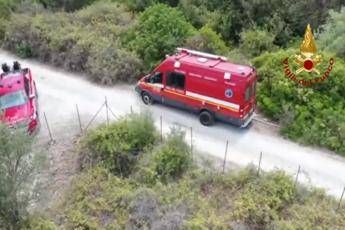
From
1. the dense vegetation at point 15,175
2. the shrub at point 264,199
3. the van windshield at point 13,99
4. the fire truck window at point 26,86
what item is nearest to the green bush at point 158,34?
the fire truck window at point 26,86

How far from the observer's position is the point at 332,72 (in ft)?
62.9

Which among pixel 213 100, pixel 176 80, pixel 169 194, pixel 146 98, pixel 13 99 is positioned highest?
pixel 176 80

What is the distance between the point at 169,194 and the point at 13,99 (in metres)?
7.58

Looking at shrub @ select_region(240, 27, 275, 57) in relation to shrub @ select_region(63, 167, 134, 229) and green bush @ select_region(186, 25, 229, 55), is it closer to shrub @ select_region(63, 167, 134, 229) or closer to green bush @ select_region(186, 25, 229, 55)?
green bush @ select_region(186, 25, 229, 55)

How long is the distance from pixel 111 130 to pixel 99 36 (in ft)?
23.3

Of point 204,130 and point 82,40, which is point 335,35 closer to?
point 204,130

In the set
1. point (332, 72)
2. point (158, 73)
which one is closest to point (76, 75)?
point (158, 73)

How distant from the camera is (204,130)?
19.3 metres

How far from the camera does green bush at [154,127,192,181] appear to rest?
55.2 ft

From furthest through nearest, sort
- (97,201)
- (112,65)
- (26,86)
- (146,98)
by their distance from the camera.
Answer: (112,65) → (146,98) → (26,86) → (97,201)

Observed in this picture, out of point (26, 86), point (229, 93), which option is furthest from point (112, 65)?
point (229, 93)

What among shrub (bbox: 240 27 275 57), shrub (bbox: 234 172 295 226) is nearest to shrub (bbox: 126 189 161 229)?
shrub (bbox: 234 172 295 226)

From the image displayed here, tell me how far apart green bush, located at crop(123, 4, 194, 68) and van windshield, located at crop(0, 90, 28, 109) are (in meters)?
5.25

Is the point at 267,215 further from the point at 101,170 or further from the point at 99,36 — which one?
the point at 99,36
